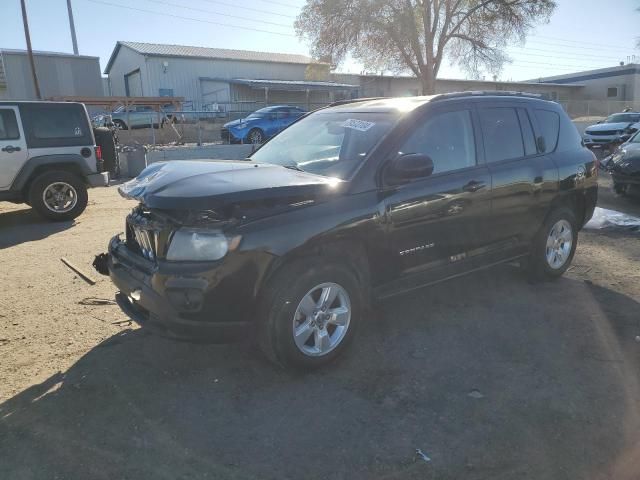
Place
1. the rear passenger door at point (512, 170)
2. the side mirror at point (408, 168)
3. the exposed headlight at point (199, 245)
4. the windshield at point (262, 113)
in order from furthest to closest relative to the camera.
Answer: the windshield at point (262, 113), the rear passenger door at point (512, 170), the side mirror at point (408, 168), the exposed headlight at point (199, 245)

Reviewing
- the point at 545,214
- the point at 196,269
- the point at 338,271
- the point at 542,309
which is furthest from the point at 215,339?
the point at 545,214

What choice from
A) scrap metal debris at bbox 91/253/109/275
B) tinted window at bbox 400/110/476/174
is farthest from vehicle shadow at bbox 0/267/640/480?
tinted window at bbox 400/110/476/174

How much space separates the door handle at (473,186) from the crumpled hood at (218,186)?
4.01 feet

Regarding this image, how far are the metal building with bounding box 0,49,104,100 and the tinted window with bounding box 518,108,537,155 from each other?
3782 cm

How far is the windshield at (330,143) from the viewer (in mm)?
3689

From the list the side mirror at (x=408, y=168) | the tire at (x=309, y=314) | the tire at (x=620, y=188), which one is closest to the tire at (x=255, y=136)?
the tire at (x=620, y=188)

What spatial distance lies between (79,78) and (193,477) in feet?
136

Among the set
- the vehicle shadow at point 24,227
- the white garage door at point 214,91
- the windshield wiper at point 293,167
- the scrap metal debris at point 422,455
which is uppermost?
the white garage door at point 214,91

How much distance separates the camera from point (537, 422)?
2.84m

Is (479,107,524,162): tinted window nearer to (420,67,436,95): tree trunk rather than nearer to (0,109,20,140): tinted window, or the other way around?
(0,109,20,140): tinted window

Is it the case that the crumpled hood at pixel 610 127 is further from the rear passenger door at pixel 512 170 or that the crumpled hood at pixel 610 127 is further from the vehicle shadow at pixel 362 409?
the vehicle shadow at pixel 362 409

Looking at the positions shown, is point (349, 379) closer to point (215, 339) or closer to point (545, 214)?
point (215, 339)

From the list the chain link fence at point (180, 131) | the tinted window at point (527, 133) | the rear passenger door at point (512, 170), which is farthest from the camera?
the chain link fence at point (180, 131)

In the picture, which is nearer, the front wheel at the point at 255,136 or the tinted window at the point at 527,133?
the tinted window at the point at 527,133
